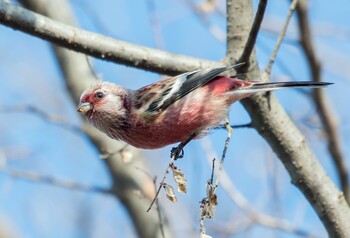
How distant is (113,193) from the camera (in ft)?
17.3

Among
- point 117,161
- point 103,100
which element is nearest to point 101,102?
point 103,100

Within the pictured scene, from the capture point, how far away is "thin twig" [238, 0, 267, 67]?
3.47 meters

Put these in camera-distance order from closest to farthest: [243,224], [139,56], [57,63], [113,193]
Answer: [139,56] → [113,193] → [57,63] → [243,224]

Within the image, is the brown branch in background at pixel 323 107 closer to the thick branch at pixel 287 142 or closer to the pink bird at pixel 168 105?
the thick branch at pixel 287 142

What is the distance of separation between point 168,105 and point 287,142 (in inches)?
32.3

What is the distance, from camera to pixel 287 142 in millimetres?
4133

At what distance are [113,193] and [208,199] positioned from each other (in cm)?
247

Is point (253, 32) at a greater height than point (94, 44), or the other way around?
point (253, 32)

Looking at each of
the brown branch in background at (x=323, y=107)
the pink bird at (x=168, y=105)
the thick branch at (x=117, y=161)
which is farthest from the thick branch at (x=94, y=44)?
the brown branch in background at (x=323, y=107)

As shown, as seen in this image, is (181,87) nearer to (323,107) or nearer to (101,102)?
(101,102)

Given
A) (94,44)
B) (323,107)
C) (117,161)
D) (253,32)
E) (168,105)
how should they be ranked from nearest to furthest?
(253,32) → (94,44) → (168,105) → (323,107) → (117,161)

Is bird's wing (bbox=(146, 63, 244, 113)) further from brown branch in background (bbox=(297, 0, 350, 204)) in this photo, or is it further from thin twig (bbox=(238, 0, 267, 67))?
brown branch in background (bbox=(297, 0, 350, 204))

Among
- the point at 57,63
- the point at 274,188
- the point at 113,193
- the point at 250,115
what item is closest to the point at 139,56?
the point at 250,115

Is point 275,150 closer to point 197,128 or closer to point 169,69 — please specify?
point 197,128
